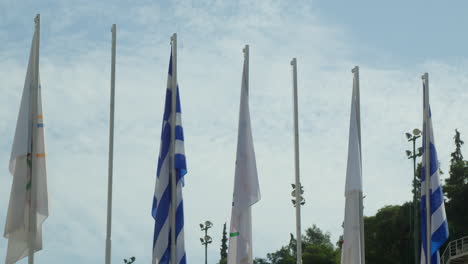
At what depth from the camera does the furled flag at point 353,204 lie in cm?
2811

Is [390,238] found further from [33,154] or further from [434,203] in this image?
[33,154]

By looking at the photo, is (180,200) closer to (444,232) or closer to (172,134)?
(172,134)

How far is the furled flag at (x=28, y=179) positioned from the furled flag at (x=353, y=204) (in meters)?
8.78

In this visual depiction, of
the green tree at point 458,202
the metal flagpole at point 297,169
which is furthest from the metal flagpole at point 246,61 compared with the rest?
the green tree at point 458,202

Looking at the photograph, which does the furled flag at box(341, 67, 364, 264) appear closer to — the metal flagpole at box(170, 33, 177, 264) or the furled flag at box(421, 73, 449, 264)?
the furled flag at box(421, 73, 449, 264)

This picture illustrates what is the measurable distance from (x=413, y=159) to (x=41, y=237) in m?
46.4

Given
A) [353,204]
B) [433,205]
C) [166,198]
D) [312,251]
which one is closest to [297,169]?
[353,204]

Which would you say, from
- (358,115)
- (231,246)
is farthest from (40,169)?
(358,115)

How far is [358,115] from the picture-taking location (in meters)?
30.1

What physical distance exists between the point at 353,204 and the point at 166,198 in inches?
219

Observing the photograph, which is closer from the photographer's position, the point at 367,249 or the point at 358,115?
the point at 358,115

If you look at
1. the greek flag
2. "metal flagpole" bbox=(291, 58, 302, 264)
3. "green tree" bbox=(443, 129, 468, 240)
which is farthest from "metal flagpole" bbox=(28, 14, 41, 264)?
"green tree" bbox=(443, 129, 468, 240)

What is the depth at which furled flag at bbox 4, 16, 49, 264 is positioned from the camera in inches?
1025

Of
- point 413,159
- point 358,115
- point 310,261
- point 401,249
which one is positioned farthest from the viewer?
point 310,261
